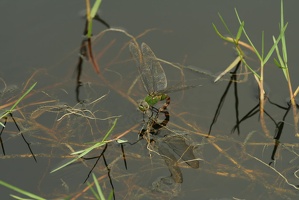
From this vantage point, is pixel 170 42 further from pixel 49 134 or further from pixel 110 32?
pixel 49 134

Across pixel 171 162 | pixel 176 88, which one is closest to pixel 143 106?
pixel 176 88

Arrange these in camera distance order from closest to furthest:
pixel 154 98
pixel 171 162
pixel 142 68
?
pixel 171 162, pixel 154 98, pixel 142 68

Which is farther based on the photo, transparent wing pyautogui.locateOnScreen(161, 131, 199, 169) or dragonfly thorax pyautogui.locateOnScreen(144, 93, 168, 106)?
dragonfly thorax pyautogui.locateOnScreen(144, 93, 168, 106)

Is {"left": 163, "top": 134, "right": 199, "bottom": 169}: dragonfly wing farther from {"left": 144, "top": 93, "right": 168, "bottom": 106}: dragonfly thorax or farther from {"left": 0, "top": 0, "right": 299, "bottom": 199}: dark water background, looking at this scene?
{"left": 144, "top": 93, "right": 168, "bottom": 106}: dragonfly thorax

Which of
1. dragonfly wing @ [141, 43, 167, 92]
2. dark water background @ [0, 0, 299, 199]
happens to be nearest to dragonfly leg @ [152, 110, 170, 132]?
dark water background @ [0, 0, 299, 199]

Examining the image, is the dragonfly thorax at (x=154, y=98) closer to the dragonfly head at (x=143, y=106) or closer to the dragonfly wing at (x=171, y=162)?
the dragonfly head at (x=143, y=106)

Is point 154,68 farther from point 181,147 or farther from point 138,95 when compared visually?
point 181,147

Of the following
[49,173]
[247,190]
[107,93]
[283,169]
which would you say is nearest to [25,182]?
[49,173]
